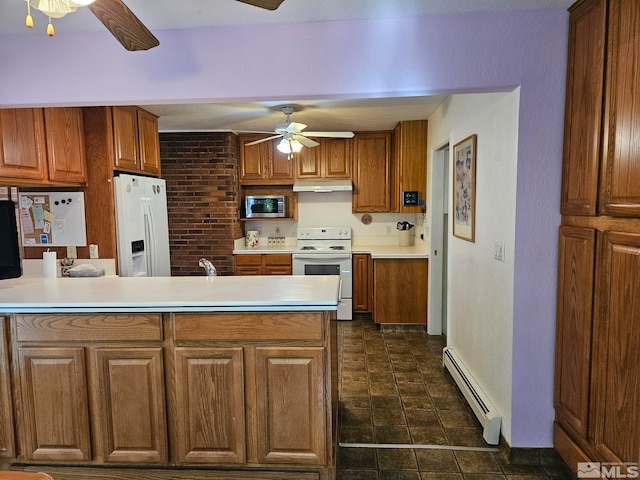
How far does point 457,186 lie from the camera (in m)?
2.98

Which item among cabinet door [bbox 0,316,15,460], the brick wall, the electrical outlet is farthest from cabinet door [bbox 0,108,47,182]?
the electrical outlet

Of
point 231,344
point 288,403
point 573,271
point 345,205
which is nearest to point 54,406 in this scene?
point 231,344

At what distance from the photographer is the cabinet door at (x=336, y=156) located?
15.4 feet

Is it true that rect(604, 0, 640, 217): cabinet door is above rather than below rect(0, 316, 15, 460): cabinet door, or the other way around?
above

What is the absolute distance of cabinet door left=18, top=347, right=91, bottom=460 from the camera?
186 centimetres

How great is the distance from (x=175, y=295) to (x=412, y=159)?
3.13m

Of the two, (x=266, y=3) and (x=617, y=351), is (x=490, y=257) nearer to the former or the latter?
(x=617, y=351)

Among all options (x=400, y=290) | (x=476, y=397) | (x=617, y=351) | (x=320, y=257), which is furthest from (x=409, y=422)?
(x=320, y=257)

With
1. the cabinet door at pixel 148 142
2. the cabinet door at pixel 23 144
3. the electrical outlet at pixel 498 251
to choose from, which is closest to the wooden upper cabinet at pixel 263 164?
the cabinet door at pixel 148 142

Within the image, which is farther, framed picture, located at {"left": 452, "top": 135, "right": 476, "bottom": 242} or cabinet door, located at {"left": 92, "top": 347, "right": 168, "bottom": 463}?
framed picture, located at {"left": 452, "top": 135, "right": 476, "bottom": 242}

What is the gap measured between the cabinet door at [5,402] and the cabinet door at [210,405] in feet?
2.84

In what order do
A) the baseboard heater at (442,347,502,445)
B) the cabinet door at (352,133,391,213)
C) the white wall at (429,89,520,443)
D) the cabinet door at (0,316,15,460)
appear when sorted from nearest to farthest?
1. the cabinet door at (0,316,15,460)
2. the white wall at (429,89,520,443)
3. the baseboard heater at (442,347,502,445)
4. the cabinet door at (352,133,391,213)

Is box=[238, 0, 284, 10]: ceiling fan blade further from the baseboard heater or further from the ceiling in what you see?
the baseboard heater

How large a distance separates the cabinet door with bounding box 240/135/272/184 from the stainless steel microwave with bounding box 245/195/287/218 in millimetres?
227
